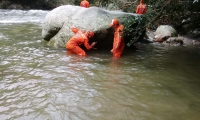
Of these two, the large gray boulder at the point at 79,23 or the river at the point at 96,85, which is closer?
the river at the point at 96,85

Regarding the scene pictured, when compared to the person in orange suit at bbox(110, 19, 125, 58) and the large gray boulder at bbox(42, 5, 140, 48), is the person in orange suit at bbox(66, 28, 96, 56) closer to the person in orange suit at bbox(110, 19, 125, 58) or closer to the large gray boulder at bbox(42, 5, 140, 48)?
the large gray boulder at bbox(42, 5, 140, 48)

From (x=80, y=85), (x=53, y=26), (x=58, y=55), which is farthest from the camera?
(x=53, y=26)

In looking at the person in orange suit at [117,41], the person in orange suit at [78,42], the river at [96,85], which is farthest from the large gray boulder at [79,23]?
the river at [96,85]

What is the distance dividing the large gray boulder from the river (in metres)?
0.56

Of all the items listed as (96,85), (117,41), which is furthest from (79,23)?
(96,85)

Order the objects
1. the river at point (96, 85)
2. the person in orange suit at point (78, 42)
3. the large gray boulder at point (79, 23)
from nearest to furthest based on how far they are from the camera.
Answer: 1. the river at point (96, 85)
2. the person in orange suit at point (78, 42)
3. the large gray boulder at point (79, 23)

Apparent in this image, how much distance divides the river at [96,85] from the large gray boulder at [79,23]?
56 cm

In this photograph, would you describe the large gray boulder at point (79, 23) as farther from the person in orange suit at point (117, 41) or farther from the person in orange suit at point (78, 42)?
the person in orange suit at point (78, 42)

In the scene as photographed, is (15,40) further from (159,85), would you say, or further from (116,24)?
(159,85)

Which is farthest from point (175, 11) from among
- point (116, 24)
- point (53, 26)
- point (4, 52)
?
point (4, 52)

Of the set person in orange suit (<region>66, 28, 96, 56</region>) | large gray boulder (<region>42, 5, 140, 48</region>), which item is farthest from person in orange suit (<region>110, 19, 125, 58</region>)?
person in orange suit (<region>66, 28, 96, 56</region>)

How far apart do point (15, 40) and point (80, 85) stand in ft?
17.4

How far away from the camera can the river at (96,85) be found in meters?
3.89

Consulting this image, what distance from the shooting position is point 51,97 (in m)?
4.41
